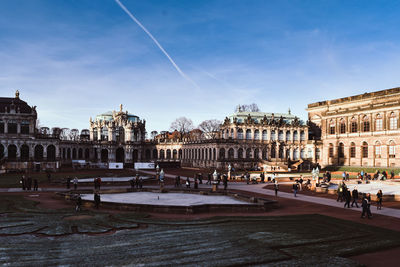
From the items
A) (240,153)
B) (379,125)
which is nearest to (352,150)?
(379,125)

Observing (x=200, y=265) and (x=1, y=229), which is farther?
(x=1, y=229)

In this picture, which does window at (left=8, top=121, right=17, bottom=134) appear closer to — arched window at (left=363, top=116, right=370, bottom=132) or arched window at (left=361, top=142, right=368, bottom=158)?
arched window at (left=361, top=142, right=368, bottom=158)

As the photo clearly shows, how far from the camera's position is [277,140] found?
292 ft

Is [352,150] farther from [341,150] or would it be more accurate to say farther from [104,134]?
[104,134]

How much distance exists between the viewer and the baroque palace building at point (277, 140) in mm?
71625

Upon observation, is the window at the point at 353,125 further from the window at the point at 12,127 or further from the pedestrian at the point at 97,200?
the window at the point at 12,127

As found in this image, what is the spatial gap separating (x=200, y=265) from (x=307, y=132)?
84.0 metres

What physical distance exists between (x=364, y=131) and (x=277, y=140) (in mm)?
21632

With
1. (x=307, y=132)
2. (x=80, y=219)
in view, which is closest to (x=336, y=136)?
(x=307, y=132)

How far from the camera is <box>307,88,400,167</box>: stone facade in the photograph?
68.4 meters

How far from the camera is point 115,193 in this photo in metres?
37.4

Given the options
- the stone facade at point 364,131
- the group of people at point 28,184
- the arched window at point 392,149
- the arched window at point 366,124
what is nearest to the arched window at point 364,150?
the stone facade at point 364,131

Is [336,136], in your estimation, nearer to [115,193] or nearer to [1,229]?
[115,193]

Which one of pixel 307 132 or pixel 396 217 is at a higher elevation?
pixel 307 132
